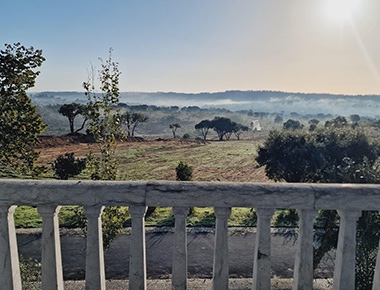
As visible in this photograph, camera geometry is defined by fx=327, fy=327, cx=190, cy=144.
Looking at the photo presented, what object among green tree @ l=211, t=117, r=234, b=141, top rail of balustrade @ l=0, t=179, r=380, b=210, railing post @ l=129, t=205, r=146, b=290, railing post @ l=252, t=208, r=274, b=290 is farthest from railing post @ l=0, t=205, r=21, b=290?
green tree @ l=211, t=117, r=234, b=141

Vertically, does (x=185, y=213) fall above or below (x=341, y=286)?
above

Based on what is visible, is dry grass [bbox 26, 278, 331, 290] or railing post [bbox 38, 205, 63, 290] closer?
railing post [bbox 38, 205, 63, 290]

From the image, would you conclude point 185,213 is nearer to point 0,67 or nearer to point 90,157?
point 90,157

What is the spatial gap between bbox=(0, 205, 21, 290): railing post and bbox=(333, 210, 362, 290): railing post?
3.02 metres

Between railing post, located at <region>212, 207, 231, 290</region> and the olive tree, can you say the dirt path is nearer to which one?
the olive tree

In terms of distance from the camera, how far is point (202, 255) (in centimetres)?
1115

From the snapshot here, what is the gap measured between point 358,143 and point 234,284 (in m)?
10.6

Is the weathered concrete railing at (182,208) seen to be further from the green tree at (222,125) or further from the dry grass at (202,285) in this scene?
the green tree at (222,125)

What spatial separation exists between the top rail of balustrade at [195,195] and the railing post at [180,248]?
0.11 m

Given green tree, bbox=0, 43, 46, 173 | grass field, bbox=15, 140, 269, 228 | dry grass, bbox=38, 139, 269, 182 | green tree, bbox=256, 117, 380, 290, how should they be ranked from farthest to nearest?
dry grass, bbox=38, 139, 269, 182, grass field, bbox=15, 140, 269, 228, green tree, bbox=256, 117, 380, 290, green tree, bbox=0, 43, 46, 173

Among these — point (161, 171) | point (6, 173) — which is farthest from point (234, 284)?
point (161, 171)

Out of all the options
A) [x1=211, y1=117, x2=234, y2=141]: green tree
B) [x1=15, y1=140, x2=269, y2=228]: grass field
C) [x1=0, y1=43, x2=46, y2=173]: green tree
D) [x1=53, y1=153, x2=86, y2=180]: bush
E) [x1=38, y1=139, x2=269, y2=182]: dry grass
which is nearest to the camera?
[x1=0, y1=43, x2=46, y2=173]: green tree

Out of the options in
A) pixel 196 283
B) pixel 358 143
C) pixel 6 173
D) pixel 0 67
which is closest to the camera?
pixel 196 283

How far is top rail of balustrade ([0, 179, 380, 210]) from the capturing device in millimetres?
2904
